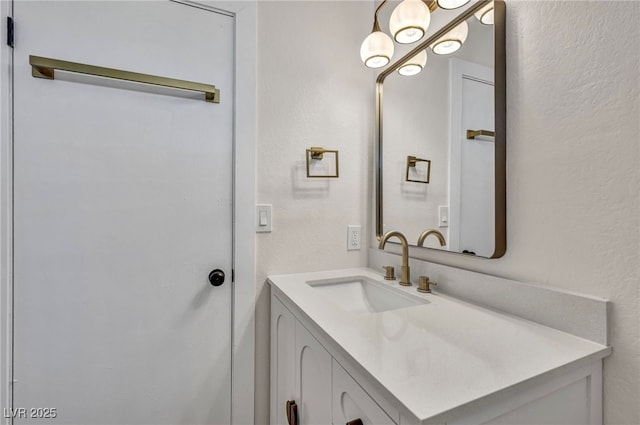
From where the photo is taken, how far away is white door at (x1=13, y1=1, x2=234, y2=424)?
38.2 inches

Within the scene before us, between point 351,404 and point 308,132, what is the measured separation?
105 cm

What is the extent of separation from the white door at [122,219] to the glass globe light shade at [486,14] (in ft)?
2.99

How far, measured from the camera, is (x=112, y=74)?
3.32 ft

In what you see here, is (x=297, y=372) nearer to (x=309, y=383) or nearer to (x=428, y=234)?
(x=309, y=383)

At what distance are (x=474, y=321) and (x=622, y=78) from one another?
0.67 meters

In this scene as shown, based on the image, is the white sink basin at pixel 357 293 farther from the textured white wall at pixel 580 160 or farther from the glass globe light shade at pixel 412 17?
the glass globe light shade at pixel 412 17

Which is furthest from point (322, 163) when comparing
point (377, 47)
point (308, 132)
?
point (377, 47)

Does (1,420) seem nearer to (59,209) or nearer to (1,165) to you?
(59,209)

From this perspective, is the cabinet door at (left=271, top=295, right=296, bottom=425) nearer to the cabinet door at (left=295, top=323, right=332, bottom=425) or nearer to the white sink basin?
the cabinet door at (left=295, top=323, right=332, bottom=425)

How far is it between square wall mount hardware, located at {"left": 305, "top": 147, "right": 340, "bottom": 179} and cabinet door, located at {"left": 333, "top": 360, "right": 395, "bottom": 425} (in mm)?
838

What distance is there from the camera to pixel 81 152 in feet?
3.31

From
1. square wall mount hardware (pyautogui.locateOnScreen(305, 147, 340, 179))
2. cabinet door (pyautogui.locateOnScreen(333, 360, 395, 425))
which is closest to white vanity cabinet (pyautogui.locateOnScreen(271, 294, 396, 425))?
cabinet door (pyautogui.locateOnScreen(333, 360, 395, 425))

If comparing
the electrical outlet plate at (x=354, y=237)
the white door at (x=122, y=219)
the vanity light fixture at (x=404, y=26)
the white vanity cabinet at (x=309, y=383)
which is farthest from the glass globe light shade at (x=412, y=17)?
the white vanity cabinet at (x=309, y=383)

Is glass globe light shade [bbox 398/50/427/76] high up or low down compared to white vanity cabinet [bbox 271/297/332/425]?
up
